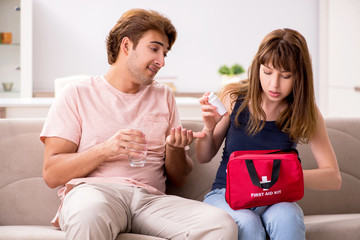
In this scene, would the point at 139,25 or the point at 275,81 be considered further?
the point at 139,25

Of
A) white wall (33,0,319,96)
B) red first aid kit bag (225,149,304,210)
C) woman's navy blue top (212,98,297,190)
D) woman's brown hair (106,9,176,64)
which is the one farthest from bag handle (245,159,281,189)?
white wall (33,0,319,96)

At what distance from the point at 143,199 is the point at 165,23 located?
75 centimetres

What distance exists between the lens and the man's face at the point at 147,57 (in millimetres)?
2031

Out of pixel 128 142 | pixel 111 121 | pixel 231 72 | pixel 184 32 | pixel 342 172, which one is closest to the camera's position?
pixel 128 142

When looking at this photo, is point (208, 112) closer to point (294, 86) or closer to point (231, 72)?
point (294, 86)

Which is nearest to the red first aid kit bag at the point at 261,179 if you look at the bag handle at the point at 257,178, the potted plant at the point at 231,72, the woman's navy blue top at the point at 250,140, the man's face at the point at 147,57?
the bag handle at the point at 257,178

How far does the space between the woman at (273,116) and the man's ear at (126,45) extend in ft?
1.48

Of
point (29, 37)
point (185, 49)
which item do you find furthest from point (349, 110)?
point (29, 37)

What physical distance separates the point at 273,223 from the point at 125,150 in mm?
565

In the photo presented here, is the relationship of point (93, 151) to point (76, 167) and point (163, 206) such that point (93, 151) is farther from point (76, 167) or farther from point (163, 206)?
point (163, 206)

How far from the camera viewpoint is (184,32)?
18.5 feet

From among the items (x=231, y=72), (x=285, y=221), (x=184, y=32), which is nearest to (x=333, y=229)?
(x=285, y=221)

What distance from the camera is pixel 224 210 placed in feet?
5.57

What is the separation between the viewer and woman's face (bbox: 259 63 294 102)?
5.86ft
